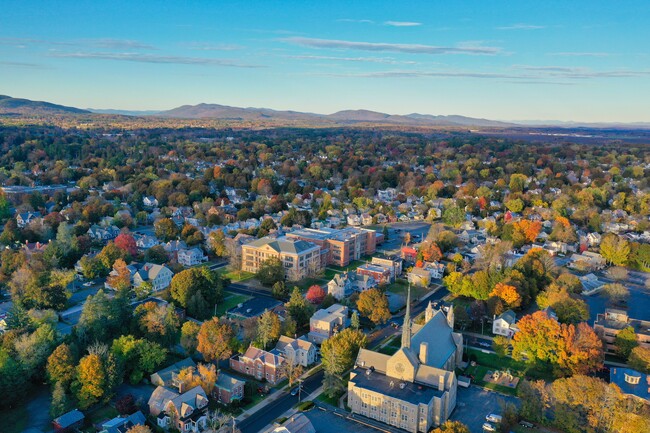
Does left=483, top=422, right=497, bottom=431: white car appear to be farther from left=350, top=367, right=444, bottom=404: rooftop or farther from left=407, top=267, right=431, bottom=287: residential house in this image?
left=407, top=267, right=431, bottom=287: residential house

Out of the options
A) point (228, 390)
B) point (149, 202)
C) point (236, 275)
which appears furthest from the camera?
point (149, 202)

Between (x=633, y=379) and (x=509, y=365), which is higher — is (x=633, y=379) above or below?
above

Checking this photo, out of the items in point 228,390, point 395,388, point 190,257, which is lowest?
point 190,257

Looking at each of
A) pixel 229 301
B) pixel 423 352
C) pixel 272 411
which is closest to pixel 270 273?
pixel 229 301

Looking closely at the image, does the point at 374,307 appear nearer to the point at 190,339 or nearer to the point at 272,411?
the point at 272,411

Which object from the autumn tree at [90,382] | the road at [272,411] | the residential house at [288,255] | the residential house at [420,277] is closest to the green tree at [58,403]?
the autumn tree at [90,382]

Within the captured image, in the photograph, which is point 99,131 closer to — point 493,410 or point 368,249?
point 368,249

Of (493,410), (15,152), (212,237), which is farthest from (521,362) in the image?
(15,152)

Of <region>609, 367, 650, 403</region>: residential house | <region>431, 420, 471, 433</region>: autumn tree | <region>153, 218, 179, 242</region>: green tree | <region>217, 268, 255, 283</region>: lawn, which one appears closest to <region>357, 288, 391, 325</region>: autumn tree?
<region>609, 367, 650, 403</region>: residential house
